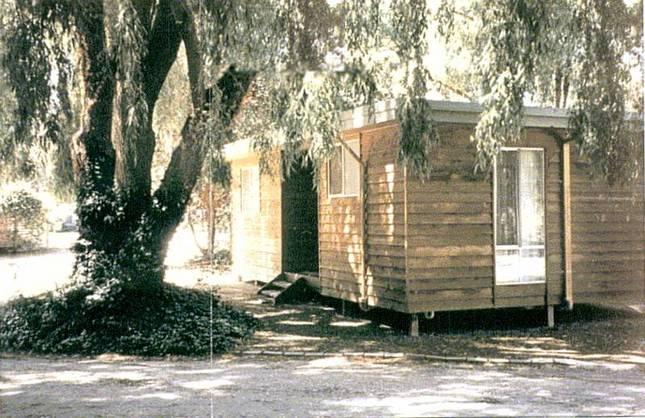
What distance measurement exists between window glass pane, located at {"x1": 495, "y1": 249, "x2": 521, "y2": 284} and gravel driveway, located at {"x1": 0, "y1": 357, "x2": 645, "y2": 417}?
2207mm

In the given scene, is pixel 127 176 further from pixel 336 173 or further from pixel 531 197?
pixel 531 197

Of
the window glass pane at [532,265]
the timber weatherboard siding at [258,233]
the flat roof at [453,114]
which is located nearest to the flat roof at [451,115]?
the flat roof at [453,114]

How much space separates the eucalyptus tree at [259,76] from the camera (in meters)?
6.53

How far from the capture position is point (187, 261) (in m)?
10.1

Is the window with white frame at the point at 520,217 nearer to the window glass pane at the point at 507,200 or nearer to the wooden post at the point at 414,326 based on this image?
the window glass pane at the point at 507,200

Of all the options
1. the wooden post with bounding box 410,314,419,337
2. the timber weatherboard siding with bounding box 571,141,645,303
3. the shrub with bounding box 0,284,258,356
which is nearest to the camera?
the shrub with bounding box 0,284,258,356

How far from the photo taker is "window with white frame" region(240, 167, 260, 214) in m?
14.1

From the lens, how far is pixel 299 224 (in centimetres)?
1337

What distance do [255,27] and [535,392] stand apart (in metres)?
4.50

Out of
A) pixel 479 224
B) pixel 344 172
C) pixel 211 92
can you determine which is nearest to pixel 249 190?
pixel 344 172

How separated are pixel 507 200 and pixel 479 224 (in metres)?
0.60

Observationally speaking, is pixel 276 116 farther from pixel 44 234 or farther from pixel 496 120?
pixel 44 234

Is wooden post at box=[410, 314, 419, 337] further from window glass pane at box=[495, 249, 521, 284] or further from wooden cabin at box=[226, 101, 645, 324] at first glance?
window glass pane at box=[495, 249, 521, 284]

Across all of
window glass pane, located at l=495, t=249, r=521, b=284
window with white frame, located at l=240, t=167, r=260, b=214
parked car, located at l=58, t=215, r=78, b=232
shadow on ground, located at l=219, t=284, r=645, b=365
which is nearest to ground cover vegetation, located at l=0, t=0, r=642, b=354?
parked car, located at l=58, t=215, r=78, b=232
